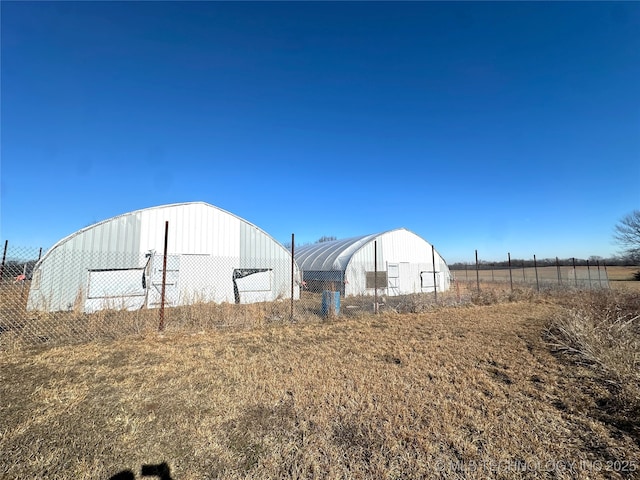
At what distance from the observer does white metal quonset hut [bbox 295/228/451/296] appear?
1806 centimetres

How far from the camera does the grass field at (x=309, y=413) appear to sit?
2504 millimetres

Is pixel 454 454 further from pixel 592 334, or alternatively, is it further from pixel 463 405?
pixel 592 334

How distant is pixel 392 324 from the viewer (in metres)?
8.56

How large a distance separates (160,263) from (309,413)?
10829 mm

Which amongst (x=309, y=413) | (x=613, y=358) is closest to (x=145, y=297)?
(x=309, y=413)

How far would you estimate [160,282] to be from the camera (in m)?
11.9

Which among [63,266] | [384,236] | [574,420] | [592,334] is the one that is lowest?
[574,420]

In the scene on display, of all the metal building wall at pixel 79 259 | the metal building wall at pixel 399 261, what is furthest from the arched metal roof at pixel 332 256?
the metal building wall at pixel 79 259

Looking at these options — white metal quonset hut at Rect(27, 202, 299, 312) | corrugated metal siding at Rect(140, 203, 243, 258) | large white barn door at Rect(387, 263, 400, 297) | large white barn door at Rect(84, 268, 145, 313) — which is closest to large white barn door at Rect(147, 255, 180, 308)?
white metal quonset hut at Rect(27, 202, 299, 312)

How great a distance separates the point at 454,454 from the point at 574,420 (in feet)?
5.71

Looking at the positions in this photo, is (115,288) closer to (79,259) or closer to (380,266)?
(79,259)

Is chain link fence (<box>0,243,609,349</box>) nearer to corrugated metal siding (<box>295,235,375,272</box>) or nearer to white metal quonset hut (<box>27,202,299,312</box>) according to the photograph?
white metal quonset hut (<box>27,202,299,312</box>)

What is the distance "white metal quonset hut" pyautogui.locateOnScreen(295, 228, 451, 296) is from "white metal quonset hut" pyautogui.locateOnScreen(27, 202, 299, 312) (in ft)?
13.4

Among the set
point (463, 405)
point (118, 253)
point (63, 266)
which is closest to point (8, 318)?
point (63, 266)
